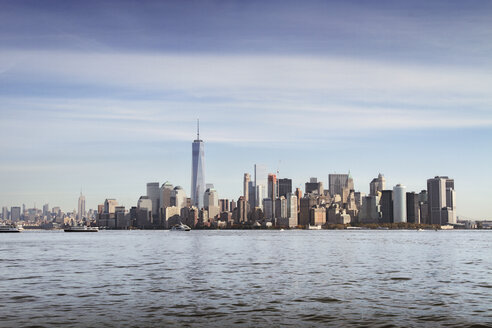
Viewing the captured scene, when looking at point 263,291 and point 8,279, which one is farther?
point 8,279

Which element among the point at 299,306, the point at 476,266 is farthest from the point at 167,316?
the point at 476,266

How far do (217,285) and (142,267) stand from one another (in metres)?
25.3

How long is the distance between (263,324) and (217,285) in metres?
20.5

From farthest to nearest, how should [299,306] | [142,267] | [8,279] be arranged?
[142,267], [8,279], [299,306]

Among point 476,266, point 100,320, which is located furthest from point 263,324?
point 476,266

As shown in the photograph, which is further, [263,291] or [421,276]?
[421,276]

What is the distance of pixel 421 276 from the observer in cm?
6341

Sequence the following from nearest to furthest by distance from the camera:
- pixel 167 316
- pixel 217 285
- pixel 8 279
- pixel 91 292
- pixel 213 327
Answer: pixel 213 327, pixel 167 316, pixel 91 292, pixel 217 285, pixel 8 279

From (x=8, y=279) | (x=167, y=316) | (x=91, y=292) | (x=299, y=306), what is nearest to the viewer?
(x=167, y=316)

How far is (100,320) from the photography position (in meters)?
35.1

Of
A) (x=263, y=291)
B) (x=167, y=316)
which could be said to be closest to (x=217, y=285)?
(x=263, y=291)

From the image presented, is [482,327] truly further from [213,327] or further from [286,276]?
[286,276]

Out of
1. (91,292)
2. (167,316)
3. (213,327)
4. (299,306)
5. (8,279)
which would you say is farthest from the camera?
(8,279)

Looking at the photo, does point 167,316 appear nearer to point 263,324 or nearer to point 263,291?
point 263,324
